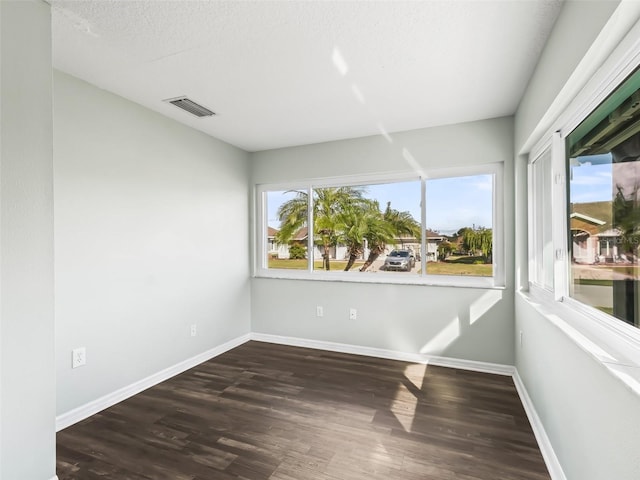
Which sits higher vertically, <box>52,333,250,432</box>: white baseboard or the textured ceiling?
the textured ceiling

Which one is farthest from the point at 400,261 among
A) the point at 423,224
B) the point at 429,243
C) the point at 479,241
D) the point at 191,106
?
the point at 191,106

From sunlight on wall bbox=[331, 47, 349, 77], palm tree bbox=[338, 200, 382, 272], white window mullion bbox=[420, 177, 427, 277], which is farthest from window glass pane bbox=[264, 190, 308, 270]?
sunlight on wall bbox=[331, 47, 349, 77]

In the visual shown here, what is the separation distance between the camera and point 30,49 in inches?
66.5

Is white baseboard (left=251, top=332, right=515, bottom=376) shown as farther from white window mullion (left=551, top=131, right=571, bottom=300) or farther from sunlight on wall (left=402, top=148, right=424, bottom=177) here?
sunlight on wall (left=402, top=148, right=424, bottom=177)

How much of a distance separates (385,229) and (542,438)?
2400 millimetres

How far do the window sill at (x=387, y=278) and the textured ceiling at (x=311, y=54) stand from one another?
5.41 ft

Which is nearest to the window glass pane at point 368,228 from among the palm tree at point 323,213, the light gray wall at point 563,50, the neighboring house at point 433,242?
the palm tree at point 323,213

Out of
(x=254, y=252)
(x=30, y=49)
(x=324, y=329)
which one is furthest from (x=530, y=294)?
(x=30, y=49)

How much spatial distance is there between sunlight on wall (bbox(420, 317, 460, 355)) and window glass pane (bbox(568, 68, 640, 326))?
162 cm

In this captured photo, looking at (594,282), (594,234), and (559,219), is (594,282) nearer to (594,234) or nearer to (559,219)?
(594,234)

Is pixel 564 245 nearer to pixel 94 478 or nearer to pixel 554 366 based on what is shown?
pixel 554 366

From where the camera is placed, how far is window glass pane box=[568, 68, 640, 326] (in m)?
1.37

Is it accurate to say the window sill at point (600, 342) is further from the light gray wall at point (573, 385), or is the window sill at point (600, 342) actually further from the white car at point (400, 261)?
the white car at point (400, 261)

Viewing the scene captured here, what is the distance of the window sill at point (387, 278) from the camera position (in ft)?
11.7
